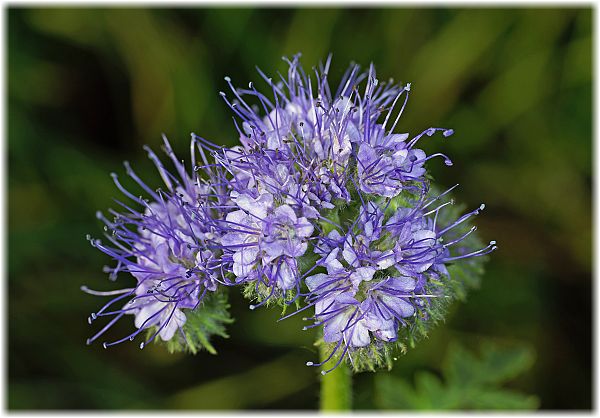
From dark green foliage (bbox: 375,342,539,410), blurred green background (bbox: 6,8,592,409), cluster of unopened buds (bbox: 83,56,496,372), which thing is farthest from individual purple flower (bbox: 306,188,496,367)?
blurred green background (bbox: 6,8,592,409)

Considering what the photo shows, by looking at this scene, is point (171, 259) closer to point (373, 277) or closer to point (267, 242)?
point (267, 242)

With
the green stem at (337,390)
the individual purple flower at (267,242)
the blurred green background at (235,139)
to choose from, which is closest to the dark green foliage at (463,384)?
the blurred green background at (235,139)

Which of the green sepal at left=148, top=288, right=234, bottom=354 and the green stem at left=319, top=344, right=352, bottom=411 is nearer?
the green sepal at left=148, top=288, right=234, bottom=354

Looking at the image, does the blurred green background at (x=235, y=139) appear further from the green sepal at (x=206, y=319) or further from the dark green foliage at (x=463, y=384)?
the green sepal at (x=206, y=319)

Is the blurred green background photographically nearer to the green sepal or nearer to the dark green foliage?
the dark green foliage

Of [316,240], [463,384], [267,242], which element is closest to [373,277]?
[316,240]

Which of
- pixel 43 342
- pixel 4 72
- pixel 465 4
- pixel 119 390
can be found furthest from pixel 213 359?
pixel 465 4

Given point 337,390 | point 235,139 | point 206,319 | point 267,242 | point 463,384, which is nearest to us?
point 267,242

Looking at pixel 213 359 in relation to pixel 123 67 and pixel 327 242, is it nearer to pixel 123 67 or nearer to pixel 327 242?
pixel 123 67
